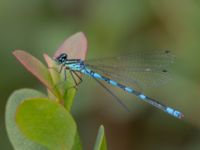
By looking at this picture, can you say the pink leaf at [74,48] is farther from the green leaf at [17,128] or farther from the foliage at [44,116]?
the green leaf at [17,128]

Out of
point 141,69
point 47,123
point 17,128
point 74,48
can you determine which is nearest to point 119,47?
point 141,69

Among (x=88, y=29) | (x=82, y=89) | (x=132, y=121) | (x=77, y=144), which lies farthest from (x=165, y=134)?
(x=77, y=144)

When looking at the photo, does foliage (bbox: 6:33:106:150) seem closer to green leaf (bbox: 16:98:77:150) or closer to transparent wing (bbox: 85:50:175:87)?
green leaf (bbox: 16:98:77:150)

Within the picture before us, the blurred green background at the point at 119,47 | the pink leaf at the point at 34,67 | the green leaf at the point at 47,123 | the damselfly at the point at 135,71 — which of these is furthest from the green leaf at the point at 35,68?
the blurred green background at the point at 119,47

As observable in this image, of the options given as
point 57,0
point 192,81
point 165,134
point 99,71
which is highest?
point 57,0

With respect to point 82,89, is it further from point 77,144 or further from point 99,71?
point 77,144

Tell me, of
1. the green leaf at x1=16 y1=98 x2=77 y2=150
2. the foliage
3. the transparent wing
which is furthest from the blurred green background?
the green leaf at x1=16 y1=98 x2=77 y2=150

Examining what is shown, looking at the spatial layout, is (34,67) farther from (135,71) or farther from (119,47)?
(119,47)
